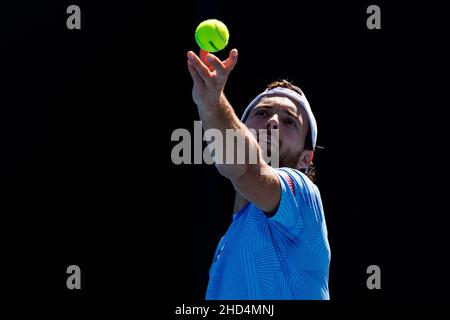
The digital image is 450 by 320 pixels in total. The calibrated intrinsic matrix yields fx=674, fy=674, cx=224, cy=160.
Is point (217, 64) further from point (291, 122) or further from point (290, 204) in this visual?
point (291, 122)

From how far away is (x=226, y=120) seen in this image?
2.23 m

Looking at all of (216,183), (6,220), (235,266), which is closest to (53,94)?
(6,220)

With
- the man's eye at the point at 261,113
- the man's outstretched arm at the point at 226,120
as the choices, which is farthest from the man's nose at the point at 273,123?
the man's outstretched arm at the point at 226,120

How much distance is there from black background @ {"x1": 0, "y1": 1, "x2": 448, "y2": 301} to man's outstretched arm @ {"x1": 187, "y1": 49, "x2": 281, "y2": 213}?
2.55 m

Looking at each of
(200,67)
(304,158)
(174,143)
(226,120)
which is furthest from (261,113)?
(174,143)

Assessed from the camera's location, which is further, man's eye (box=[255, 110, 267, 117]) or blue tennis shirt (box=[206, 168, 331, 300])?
man's eye (box=[255, 110, 267, 117])

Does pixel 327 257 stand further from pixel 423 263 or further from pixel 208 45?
pixel 423 263

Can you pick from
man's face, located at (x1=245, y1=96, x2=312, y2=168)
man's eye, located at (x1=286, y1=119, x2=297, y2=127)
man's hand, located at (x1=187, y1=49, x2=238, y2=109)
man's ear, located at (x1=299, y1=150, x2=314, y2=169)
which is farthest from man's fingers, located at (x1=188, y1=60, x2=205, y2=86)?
man's ear, located at (x1=299, y1=150, x2=314, y2=169)

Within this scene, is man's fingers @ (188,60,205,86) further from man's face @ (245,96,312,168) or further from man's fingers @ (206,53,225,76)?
man's face @ (245,96,312,168)

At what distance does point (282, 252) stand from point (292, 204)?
195 millimetres

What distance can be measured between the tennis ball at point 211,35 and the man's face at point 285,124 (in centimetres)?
65

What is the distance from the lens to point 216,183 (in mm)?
5133

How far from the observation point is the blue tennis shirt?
8.23 ft
